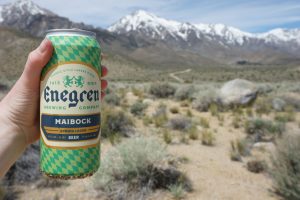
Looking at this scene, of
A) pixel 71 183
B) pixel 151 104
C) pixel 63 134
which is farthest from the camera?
pixel 151 104

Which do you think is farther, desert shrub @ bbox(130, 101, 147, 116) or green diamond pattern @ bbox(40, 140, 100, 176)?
desert shrub @ bbox(130, 101, 147, 116)

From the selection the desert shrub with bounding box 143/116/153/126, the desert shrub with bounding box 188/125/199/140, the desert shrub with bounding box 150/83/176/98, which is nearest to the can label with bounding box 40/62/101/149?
the desert shrub with bounding box 188/125/199/140

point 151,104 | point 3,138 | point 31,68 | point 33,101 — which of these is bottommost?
point 151,104

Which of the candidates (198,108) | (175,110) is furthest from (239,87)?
(175,110)

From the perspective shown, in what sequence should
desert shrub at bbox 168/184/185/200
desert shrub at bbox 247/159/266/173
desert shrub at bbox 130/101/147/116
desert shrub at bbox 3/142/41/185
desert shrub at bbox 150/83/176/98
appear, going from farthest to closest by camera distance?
1. desert shrub at bbox 150/83/176/98
2. desert shrub at bbox 130/101/147/116
3. desert shrub at bbox 247/159/266/173
4. desert shrub at bbox 3/142/41/185
5. desert shrub at bbox 168/184/185/200

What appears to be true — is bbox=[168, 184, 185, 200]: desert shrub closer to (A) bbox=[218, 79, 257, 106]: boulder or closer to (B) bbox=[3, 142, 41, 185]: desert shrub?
(B) bbox=[3, 142, 41, 185]: desert shrub

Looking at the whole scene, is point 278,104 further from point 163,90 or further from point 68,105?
point 68,105

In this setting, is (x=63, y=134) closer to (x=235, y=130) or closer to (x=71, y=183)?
(x=71, y=183)
